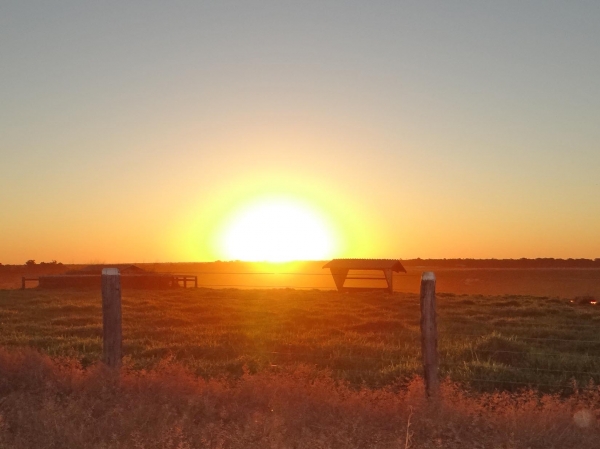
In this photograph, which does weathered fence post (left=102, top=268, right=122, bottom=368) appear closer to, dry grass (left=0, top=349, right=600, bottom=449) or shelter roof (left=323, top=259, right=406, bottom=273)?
dry grass (left=0, top=349, right=600, bottom=449)

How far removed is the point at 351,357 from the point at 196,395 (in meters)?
4.97

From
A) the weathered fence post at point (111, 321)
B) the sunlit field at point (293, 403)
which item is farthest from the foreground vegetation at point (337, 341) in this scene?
the weathered fence post at point (111, 321)

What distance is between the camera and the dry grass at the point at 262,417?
5.83m

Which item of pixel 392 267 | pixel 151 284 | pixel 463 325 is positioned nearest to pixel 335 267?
pixel 392 267

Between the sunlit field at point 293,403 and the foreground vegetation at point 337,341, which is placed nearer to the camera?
the sunlit field at point 293,403

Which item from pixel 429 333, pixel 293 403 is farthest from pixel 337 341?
pixel 293 403

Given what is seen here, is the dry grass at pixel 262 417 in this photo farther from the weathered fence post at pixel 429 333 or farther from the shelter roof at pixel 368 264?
the shelter roof at pixel 368 264

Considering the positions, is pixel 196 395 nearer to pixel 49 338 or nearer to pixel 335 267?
pixel 49 338

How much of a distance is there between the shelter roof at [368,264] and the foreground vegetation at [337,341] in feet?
49.3

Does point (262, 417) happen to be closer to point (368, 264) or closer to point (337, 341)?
point (337, 341)

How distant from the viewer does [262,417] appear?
6.36m

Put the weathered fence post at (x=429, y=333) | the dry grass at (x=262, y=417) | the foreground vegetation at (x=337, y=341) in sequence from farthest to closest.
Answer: the foreground vegetation at (x=337, y=341)
the weathered fence post at (x=429, y=333)
the dry grass at (x=262, y=417)

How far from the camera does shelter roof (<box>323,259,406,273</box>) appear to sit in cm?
3938

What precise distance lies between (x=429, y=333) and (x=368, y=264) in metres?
33.8
